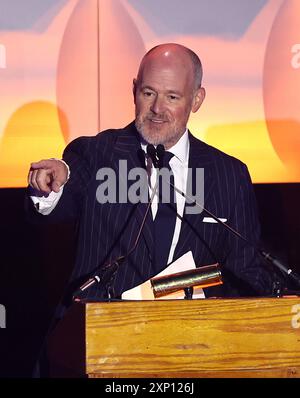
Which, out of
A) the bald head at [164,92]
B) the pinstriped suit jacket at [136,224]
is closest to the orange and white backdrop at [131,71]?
the pinstriped suit jacket at [136,224]

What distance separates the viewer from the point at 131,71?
355cm

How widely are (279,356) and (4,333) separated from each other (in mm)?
1910

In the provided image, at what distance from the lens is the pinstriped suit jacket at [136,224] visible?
9.23ft

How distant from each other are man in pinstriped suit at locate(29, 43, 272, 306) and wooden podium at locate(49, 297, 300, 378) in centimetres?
55

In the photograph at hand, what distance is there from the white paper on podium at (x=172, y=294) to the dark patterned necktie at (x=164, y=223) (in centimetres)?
20

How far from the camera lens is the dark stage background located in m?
3.67

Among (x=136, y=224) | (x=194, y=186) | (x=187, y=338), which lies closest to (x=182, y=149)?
(x=194, y=186)

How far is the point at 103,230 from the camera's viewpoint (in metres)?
2.87

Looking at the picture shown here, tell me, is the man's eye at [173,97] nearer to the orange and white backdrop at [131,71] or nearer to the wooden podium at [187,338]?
the orange and white backdrop at [131,71]

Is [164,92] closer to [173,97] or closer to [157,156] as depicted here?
[173,97]

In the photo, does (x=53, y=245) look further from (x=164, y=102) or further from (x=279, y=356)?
(x=279, y=356)

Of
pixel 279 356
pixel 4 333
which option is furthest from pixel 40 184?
pixel 4 333

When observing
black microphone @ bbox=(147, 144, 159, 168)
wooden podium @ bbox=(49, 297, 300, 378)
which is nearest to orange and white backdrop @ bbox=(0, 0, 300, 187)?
black microphone @ bbox=(147, 144, 159, 168)

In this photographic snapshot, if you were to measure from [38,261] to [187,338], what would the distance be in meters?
1.72
